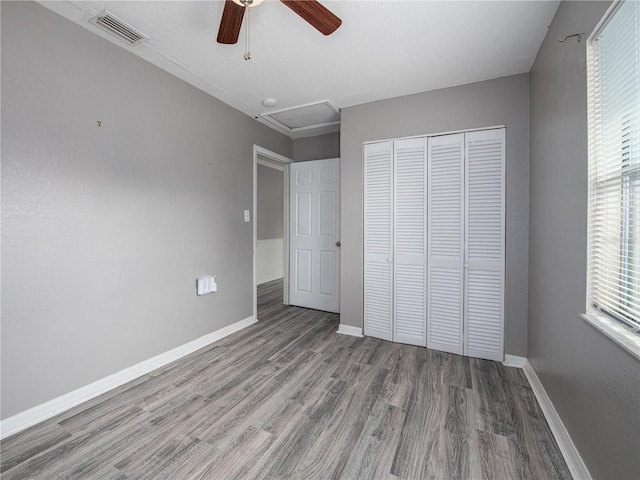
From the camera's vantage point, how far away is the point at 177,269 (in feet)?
8.15

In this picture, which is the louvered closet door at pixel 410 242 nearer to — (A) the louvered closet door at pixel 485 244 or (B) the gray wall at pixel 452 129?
(B) the gray wall at pixel 452 129

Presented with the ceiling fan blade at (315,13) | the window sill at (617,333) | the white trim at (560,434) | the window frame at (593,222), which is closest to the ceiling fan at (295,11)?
the ceiling fan blade at (315,13)

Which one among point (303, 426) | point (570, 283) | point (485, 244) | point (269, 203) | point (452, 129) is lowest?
point (303, 426)

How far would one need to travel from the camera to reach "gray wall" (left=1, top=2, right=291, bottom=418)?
158cm

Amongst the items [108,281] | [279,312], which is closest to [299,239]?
[279,312]

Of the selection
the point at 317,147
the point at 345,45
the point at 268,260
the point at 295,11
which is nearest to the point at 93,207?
the point at 295,11

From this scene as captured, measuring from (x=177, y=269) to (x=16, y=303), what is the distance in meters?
1.03

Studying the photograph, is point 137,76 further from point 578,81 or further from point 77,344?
point 578,81

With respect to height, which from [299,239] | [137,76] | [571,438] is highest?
[137,76]

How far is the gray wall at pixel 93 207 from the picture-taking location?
158 centimetres

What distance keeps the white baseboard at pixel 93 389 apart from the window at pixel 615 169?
2949 mm

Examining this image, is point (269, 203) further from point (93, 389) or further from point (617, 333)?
point (617, 333)

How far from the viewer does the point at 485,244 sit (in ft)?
8.09

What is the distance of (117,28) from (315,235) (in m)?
2.86
